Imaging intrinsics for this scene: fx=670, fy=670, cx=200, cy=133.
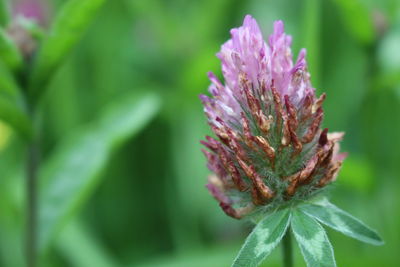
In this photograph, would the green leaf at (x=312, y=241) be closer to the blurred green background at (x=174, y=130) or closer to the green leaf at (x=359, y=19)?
the blurred green background at (x=174, y=130)

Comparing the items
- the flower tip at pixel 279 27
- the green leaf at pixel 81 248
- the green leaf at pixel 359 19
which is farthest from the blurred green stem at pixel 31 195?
the green leaf at pixel 359 19

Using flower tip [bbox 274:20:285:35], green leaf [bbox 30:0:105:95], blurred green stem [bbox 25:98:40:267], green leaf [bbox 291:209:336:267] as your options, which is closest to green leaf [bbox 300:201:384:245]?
green leaf [bbox 291:209:336:267]

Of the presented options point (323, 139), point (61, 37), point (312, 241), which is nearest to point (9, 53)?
point (61, 37)

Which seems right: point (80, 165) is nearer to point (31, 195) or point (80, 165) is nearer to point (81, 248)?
point (31, 195)

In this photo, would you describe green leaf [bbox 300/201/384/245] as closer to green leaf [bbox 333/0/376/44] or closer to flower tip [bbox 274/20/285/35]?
flower tip [bbox 274/20/285/35]

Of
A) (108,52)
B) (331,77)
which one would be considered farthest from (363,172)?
(108,52)

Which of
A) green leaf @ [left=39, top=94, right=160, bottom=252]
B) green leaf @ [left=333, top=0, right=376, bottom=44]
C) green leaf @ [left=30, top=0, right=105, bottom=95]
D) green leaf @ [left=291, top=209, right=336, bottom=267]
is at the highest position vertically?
green leaf @ [left=30, top=0, right=105, bottom=95]
